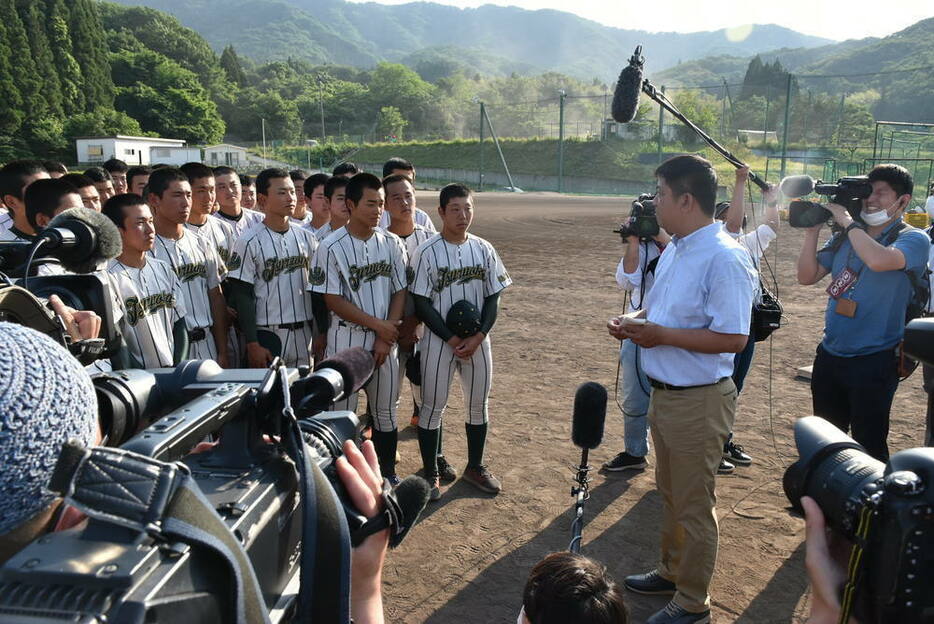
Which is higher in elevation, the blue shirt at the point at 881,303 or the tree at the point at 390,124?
the tree at the point at 390,124

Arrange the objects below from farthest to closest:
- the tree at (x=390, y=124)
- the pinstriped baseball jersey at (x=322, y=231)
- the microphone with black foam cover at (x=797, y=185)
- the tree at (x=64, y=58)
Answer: the tree at (x=390, y=124), the tree at (x=64, y=58), the pinstriped baseball jersey at (x=322, y=231), the microphone with black foam cover at (x=797, y=185)

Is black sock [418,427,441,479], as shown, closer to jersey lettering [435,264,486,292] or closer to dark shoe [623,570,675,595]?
jersey lettering [435,264,486,292]

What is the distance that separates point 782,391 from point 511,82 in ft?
360

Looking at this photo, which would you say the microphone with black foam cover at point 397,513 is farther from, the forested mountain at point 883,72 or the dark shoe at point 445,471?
the forested mountain at point 883,72

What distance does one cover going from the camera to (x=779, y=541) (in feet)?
13.7

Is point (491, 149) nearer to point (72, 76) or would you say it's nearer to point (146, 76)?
point (72, 76)

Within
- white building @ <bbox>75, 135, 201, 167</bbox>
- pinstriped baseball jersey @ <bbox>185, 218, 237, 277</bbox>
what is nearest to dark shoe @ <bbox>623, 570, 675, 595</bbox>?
pinstriped baseball jersey @ <bbox>185, 218, 237, 277</bbox>

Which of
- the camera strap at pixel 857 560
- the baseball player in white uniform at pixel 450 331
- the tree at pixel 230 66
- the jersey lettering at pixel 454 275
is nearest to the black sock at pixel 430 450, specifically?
the baseball player in white uniform at pixel 450 331

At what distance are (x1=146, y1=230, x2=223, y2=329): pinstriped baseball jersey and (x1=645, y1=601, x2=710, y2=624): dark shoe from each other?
11.8 ft

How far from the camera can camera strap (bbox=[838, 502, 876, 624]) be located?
3.85 ft

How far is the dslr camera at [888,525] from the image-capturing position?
3.64ft

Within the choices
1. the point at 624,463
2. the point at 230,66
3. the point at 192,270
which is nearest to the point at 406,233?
the point at 192,270

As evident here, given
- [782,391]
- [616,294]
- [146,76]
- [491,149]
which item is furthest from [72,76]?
[782,391]

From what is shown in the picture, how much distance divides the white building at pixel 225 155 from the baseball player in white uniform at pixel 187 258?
6052cm
